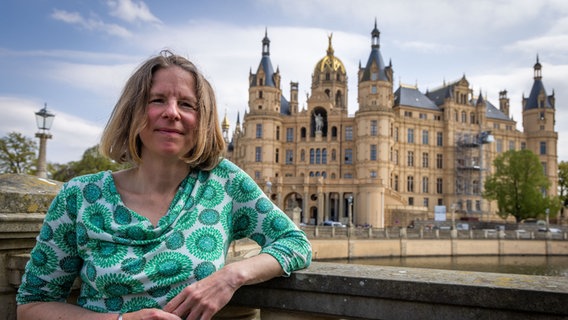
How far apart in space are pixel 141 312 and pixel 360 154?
5149 centimetres

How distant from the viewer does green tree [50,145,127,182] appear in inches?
1613

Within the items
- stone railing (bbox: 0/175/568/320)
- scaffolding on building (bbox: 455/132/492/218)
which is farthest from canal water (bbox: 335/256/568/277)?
stone railing (bbox: 0/175/568/320)

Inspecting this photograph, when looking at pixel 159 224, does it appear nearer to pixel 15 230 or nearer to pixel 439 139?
pixel 15 230

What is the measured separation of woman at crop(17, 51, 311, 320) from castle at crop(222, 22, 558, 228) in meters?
44.6

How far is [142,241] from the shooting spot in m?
1.96

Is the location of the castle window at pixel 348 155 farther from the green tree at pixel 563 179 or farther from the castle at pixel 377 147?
the green tree at pixel 563 179

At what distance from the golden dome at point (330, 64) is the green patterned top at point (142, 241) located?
210 feet

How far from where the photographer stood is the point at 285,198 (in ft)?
163

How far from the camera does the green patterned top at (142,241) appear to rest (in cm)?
193

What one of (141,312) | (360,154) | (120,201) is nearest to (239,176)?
(120,201)

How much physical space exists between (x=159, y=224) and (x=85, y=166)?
4347 centimetres

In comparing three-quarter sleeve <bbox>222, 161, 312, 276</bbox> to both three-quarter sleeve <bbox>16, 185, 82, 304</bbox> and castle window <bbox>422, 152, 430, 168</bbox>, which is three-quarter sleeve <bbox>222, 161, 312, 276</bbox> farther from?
castle window <bbox>422, 152, 430, 168</bbox>

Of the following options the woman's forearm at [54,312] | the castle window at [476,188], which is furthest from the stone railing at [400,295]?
the castle window at [476,188]

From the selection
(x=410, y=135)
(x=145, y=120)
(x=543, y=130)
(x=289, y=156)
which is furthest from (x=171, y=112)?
(x=543, y=130)
